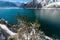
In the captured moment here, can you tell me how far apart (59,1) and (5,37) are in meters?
180

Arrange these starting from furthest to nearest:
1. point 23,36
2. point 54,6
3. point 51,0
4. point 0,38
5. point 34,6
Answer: point 51,0, point 34,6, point 54,6, point 0,38, point 23,36

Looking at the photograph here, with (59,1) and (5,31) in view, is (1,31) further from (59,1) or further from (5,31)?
(59,1)

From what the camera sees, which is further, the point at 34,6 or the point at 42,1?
the point at 42,1

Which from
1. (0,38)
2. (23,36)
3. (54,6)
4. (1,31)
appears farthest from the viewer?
(54,6)

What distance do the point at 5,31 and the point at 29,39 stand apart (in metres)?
4.19

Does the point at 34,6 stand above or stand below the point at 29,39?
below

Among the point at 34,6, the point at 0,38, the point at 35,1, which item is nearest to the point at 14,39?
the point at 0,38

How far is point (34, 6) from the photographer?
595ft

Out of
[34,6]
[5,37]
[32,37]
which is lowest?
[34,6]

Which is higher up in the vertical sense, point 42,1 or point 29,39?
point 29,39

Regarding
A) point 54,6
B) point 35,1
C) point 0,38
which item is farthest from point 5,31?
point 35,1

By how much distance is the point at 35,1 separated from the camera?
192625 millimetres

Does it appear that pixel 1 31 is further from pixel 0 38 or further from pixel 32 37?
pixel 32 37

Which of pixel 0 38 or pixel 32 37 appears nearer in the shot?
pixel 32 37
